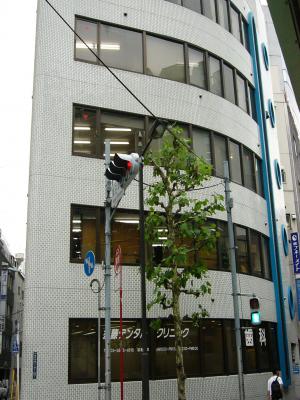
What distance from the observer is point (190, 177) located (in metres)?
14.4

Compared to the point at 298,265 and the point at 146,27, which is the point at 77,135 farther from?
the point at 298,265

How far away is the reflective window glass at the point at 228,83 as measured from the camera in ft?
74.2

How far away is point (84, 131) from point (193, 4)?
8.57 meters

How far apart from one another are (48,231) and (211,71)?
34.9 feet

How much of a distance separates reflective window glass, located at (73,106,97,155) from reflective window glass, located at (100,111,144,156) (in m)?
0.41

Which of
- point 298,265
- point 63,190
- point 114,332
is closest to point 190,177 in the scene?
point 63,190

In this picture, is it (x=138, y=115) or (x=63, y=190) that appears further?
(x=138, y=115)

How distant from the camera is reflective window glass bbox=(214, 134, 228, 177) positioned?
814 inches

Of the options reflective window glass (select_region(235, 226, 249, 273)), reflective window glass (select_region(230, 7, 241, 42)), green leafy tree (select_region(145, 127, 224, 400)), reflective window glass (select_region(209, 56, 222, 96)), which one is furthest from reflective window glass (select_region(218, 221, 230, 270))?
reflective window glass (select_region(230, 7, 241, 42))

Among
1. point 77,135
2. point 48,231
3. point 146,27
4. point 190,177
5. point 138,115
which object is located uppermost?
point 146,27

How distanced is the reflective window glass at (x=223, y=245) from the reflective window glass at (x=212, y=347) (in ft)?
7.42

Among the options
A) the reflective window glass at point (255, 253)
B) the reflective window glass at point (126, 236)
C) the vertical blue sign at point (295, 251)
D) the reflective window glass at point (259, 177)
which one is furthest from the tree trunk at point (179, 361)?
the vertical blue sign at point (295, 251)

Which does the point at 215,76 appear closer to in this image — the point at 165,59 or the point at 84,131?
the point at 165,59

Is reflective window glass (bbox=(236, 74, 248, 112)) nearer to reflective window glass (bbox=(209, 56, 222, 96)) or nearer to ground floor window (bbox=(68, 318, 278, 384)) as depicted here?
reflective window glass (bbox=(209, 56, 222, 96))
